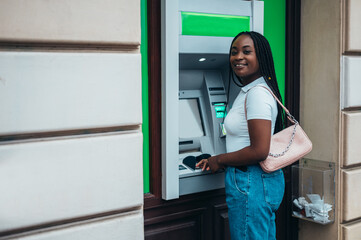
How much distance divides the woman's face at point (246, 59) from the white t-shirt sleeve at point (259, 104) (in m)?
0.20

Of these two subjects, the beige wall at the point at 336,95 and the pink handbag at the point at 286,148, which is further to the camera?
the beige wall at the point at 336,95

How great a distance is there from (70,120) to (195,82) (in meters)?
1.11

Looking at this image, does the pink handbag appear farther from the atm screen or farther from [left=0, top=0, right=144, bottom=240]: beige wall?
[left=0, top=0, right=144, bottom=240]: beige wall

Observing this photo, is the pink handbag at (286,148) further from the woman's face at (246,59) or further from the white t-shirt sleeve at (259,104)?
the woman's face at (246,59)

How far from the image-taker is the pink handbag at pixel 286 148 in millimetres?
2293

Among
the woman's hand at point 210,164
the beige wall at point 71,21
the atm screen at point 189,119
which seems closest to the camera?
the beige wall at point 71,21

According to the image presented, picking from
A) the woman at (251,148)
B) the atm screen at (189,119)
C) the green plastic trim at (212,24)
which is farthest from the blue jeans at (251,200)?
the green plastic trim at (212,24)

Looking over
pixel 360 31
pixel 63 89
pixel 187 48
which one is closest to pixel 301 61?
pixel 360 31

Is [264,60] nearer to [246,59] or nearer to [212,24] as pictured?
[246,59]

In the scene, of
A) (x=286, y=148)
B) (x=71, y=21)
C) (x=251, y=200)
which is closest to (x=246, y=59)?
(x=286, y=148)

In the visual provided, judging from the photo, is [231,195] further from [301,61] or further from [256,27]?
[301,61]

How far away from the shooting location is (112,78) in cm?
206

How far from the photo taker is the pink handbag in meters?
2.29

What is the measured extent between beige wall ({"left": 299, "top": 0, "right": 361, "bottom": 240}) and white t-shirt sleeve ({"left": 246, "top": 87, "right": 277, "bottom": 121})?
111cm
